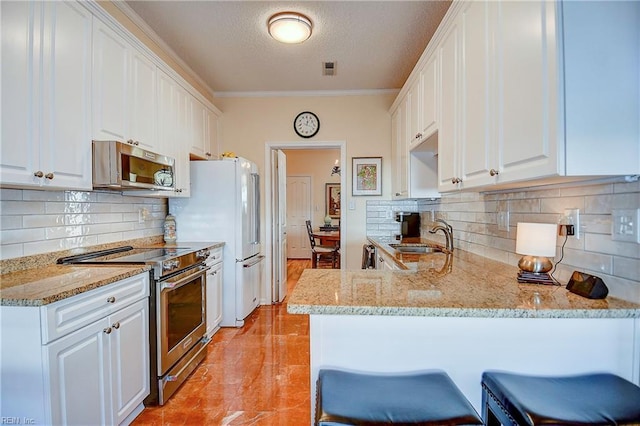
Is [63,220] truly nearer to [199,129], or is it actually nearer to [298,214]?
[199,129]

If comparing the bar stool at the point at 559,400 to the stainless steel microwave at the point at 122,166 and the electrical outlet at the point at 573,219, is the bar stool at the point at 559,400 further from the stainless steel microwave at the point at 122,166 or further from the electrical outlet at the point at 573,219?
the stainless steel microwave at the point at 122,166

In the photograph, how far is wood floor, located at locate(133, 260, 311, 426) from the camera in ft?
6.12

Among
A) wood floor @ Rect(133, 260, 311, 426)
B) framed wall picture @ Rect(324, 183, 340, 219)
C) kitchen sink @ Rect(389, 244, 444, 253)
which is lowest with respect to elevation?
wood floor @ Rect(133, 260, 311, 426)

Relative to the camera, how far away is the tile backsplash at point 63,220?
5.54ft

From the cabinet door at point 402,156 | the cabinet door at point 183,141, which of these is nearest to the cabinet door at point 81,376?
the cabinet door at point 183,141

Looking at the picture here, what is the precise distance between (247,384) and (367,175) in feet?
8.58

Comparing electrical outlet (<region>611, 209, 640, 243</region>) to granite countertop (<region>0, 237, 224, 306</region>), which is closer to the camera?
electrical outlet (<region>611, 209, 640, 243</region>)

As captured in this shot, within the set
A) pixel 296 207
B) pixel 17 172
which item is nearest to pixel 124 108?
pixel 17 172

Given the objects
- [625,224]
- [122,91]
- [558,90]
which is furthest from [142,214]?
[625,224]

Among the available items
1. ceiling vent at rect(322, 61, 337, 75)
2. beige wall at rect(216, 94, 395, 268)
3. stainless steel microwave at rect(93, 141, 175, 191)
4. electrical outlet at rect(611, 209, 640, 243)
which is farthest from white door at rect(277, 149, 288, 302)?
electrical outlet at rect(611, 209, 640, 243)

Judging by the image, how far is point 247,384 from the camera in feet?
7.23

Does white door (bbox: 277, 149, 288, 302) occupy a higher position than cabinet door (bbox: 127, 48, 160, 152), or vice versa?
cabinet door (bbox: 127, 48, 160, 152)

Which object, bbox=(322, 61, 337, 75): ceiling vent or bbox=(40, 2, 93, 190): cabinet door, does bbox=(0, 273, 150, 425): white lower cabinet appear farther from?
bbox=(322, 61, 337, 75): ceiling vent

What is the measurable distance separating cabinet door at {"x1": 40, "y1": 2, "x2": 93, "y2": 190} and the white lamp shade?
2.27 m
